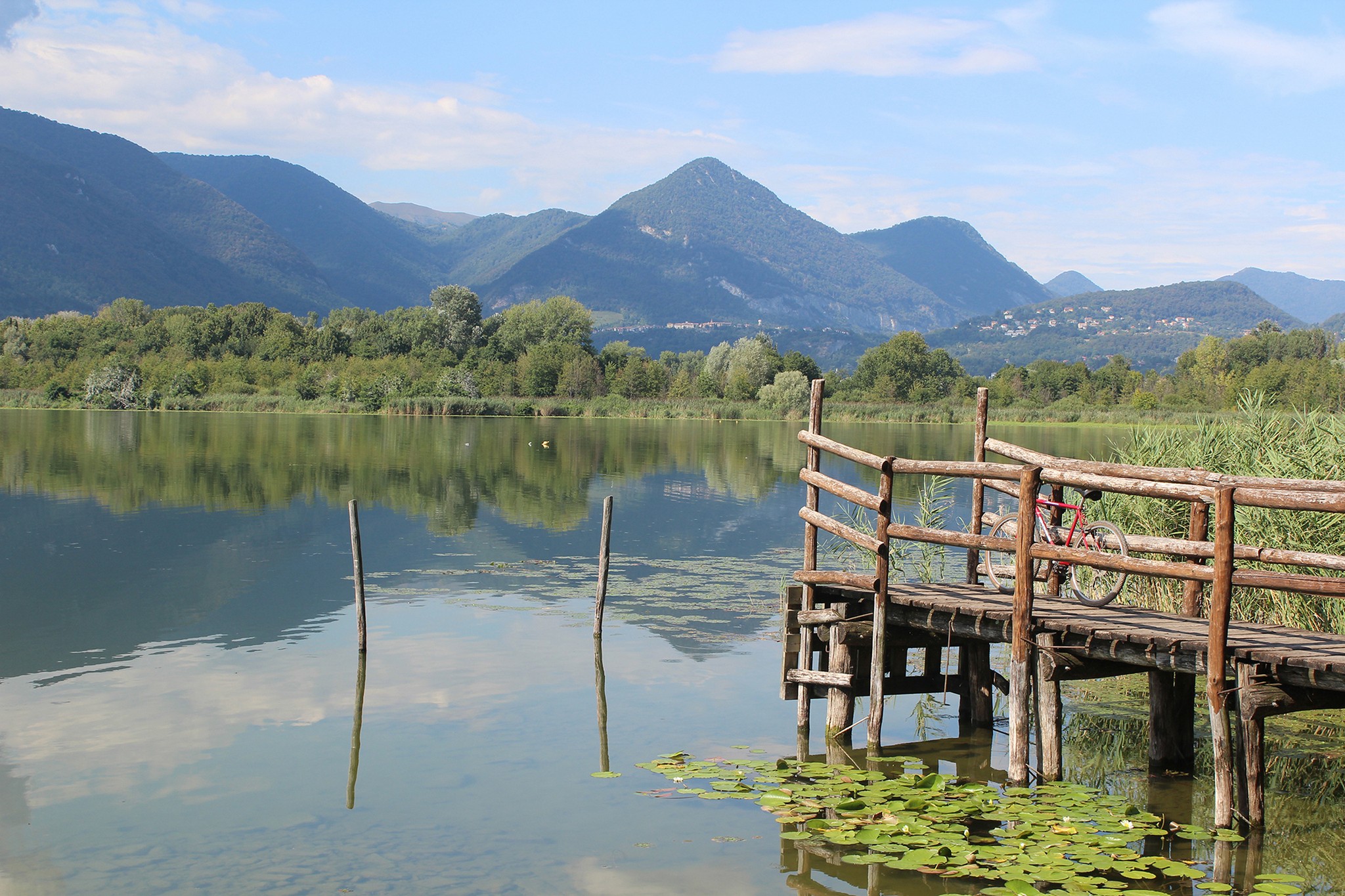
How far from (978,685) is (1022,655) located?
253 centimetres

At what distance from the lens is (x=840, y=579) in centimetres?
1159

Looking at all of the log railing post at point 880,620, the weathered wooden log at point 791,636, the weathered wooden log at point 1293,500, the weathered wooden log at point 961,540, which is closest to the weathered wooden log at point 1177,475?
the weathered wooden log at point 1293,500

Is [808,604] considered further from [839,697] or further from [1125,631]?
[1125,631]

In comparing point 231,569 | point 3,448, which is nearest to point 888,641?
point 231,569

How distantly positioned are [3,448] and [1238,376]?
114 meters

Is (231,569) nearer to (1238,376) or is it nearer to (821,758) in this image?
(821,758)

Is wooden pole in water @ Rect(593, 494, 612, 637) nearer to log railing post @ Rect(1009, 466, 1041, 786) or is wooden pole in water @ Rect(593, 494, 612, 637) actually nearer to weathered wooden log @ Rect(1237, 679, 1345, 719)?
log railing post @ Rect(1009, 466, 1041, 786)

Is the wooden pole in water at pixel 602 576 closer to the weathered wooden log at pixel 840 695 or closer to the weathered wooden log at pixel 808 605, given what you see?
the weathered wooden log at pixel 808 605

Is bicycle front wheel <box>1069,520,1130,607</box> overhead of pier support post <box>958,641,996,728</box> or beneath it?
overhead

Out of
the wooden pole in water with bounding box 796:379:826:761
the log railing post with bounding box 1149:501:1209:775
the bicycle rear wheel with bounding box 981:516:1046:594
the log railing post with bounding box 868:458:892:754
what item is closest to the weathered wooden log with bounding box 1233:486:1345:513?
the log railing post with bounding box 1149:501:1209:775

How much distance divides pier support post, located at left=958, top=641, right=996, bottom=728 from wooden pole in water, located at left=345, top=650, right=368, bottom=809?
603cm

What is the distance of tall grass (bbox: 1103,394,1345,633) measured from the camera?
528 inches

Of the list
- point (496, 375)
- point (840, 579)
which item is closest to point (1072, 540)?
point (840, 579)

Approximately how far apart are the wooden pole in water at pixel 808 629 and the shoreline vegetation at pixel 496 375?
252 feet
